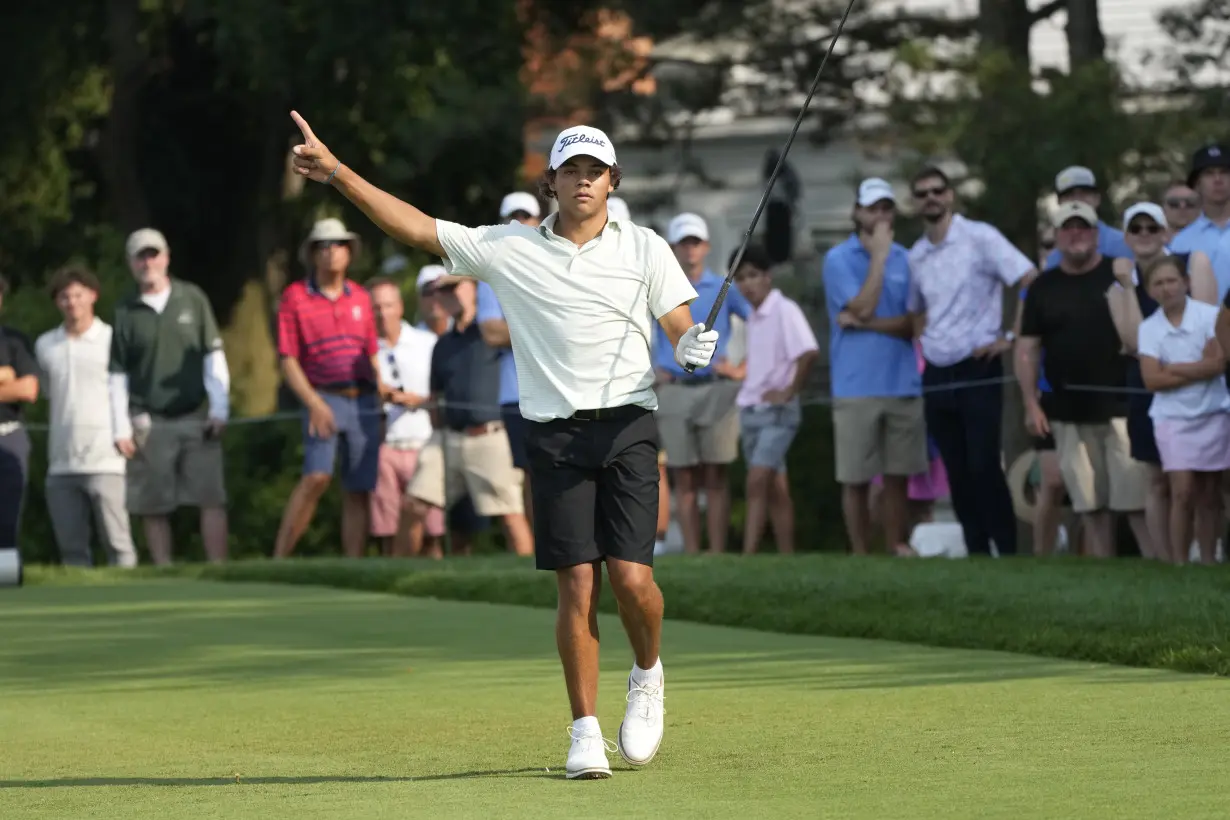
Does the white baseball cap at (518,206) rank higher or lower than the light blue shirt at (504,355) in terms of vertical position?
higher

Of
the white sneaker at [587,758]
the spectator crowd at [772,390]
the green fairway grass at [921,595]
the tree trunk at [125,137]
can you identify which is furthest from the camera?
the tree trunk at [125,137]

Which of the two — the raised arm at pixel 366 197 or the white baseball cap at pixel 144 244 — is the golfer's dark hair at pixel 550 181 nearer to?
the raised arm at pixel 366 197

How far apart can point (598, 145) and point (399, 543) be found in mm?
9758

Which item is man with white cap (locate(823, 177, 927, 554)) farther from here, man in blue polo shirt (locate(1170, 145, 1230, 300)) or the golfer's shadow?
the golfer's shadow

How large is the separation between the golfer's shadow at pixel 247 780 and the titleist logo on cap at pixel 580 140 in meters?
1.78

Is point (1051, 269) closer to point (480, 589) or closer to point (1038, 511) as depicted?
point (1038, 511)

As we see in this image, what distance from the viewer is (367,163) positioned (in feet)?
93.3

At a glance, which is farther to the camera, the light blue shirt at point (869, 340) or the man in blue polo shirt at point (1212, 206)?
the light blue shirt at point (869, 340)

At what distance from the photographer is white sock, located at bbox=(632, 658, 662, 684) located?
7711 millimetres

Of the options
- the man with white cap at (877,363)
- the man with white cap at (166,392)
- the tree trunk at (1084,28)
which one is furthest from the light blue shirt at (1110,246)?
the tree trunk at (1084,28)

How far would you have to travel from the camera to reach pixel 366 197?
25.3 feet

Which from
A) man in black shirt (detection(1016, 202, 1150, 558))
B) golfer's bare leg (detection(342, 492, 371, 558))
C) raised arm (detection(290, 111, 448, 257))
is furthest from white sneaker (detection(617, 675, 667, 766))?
golfer's bare leg (detection(342, 492, 371, 558))

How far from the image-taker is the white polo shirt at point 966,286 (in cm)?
1445

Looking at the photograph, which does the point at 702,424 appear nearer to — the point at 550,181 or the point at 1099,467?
the point at 1099,467
